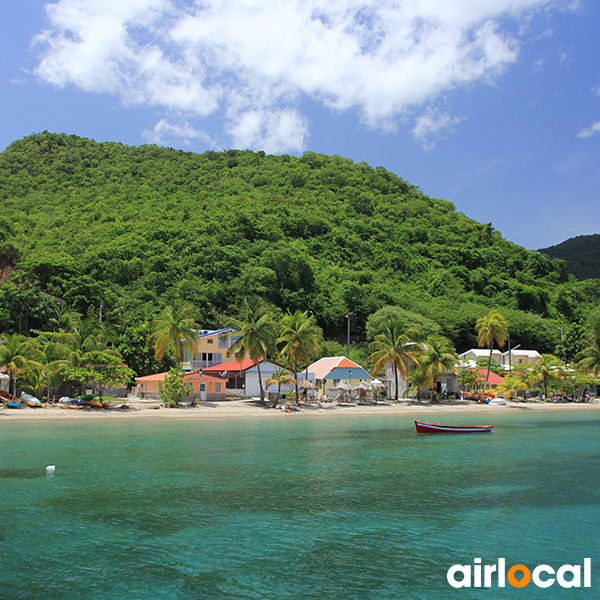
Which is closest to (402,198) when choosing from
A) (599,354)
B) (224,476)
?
(599,354)

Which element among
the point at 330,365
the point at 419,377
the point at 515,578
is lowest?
the point at 515,578

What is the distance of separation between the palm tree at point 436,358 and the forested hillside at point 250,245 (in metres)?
19.9

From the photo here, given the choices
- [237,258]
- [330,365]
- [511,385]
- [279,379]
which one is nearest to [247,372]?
[279,379]

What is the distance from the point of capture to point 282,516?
13.9m

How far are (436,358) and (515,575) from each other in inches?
1477

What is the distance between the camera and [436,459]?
22.6 meters

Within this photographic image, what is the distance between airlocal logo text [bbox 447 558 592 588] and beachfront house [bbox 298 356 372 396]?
36817 millimetres

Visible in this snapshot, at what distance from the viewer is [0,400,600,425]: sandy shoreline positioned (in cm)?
3447

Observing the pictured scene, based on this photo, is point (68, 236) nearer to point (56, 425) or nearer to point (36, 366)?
point (36, 366)

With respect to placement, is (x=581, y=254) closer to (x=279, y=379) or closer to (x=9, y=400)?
(x=279, y=379)

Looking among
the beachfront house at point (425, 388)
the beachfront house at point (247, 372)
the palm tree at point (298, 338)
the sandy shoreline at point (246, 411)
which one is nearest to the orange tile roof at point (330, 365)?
the beachfront house at point (247, 372)

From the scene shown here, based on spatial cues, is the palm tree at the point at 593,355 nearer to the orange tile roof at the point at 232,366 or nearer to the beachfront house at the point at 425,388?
the beachfront house at the point at 425,388

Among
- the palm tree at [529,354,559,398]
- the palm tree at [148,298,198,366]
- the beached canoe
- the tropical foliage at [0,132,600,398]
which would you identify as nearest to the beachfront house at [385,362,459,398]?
the tropical foliage at [0,132,600,398]

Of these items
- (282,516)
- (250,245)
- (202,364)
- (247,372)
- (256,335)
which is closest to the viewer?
(282,516)
